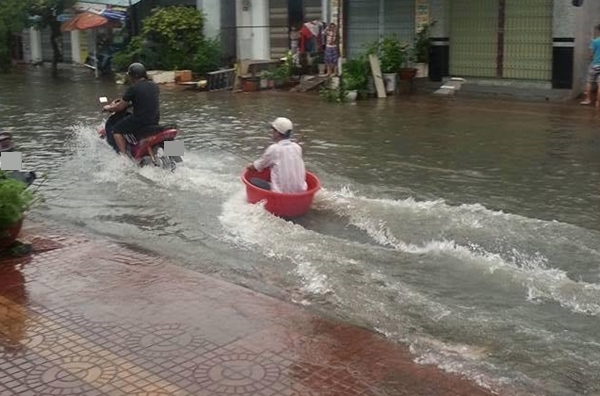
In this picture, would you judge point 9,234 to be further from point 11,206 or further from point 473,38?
point 473,38

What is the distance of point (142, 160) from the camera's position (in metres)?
11.2

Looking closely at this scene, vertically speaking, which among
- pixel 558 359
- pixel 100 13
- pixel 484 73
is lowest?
pixel 558 359

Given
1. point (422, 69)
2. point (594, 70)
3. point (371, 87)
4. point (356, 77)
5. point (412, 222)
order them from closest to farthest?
point (412, 222), point (594, 70), point (356, 77), point (371, 87), point (422, 69)

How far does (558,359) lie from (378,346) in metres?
1.13

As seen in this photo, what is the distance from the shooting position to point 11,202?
6758mm

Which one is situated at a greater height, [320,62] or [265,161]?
[320,62]

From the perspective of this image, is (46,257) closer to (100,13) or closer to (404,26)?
(404,26)

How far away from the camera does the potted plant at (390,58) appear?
19.5 m

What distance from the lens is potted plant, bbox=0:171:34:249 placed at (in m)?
6.72

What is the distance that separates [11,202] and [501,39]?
14.9 metres

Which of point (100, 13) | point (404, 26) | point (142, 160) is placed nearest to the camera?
point (142, 160)

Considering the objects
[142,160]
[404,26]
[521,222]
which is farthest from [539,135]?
[404,26]

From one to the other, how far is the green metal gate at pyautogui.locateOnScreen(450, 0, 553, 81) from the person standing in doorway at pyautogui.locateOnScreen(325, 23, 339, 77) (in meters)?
3.04

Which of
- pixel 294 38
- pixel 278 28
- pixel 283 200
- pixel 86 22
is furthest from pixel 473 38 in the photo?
pixel 86 22
